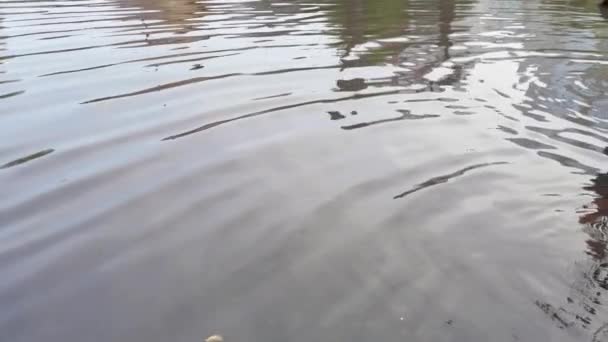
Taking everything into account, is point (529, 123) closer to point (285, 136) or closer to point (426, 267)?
point (285, 136)

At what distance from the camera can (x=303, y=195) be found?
491 cm

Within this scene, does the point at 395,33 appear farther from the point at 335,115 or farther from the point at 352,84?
the point at 335,115

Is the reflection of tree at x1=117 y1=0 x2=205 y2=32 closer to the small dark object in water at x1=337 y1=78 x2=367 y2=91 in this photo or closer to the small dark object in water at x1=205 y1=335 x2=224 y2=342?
the small dark object in water at x1=337 y1=78 x2=367 y2=91

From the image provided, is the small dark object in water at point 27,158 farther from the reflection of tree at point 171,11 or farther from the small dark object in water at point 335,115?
the reflection of tree at point 171,11

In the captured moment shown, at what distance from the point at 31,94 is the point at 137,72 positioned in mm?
1499

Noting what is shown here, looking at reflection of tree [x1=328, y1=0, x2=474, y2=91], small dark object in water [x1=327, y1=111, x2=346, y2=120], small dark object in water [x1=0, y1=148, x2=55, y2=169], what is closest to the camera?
small dark object in water [x1=0, y1=148, x2=55, y2=169]

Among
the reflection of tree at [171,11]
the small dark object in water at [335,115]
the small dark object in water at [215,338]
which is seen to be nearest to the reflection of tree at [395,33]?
the small dark object in water at [335,115]

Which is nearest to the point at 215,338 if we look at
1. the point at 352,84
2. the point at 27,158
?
the point at 27,158

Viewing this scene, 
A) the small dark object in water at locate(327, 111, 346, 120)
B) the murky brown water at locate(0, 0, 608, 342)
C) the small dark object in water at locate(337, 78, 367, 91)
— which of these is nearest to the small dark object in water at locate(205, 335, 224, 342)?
the murky brown water at locate(0, 0, 608, 342)

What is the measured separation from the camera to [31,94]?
7551 mm

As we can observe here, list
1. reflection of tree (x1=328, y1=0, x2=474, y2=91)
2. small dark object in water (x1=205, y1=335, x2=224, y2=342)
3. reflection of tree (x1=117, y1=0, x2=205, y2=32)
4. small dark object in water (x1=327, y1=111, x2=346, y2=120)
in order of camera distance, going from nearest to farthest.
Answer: small dark object in water (x1=205, y1=335, x2=224, y2=342) → small dark object in water (x1=327, y1=111, x2=346, y2=120) → reflection of tree (x1=328, y1=0, x2=474, y2=91) → reflection of tree (x1=117, y1=0, x2=205, y2=32)

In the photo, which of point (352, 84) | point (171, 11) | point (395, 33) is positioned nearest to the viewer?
point (352, 84)

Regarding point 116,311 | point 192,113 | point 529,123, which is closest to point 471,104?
point 529,123

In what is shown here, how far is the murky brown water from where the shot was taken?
11.3ft
